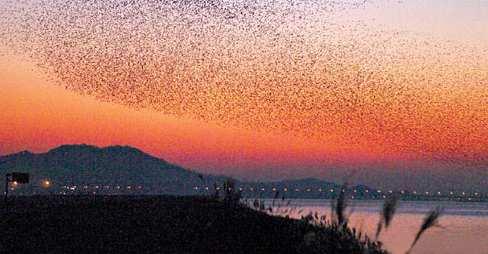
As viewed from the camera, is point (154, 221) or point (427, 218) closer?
point (427, 218)

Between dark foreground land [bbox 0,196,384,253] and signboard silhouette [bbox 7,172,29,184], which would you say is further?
signboard silhouette [bbox 7,172,29,184]

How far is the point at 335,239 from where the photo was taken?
11.8 meters

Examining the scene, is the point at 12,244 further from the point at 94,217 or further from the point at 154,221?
the point at 94,217

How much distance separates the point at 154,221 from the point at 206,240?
6.30 m

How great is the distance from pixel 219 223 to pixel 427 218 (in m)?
12.0

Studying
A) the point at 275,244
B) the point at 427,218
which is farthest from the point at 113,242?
the point at 427,218

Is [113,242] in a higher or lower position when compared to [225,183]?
lower

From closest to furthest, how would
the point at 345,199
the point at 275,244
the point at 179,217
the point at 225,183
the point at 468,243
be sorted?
the point at 345,199 < the point at 275,244 < the point at 179,217 < the point at 225,183 < the point at 468,243

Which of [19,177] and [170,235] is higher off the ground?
[19,177]

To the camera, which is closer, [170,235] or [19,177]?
[170,235]

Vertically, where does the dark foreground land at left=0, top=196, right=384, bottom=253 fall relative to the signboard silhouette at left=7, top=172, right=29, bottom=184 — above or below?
below

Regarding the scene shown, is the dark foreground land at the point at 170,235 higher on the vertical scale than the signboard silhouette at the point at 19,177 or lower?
lower

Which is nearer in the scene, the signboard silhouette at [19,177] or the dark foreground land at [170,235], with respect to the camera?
the dark foreground land at [170,235]

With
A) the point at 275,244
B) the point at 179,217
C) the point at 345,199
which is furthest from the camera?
the point at 179,217
